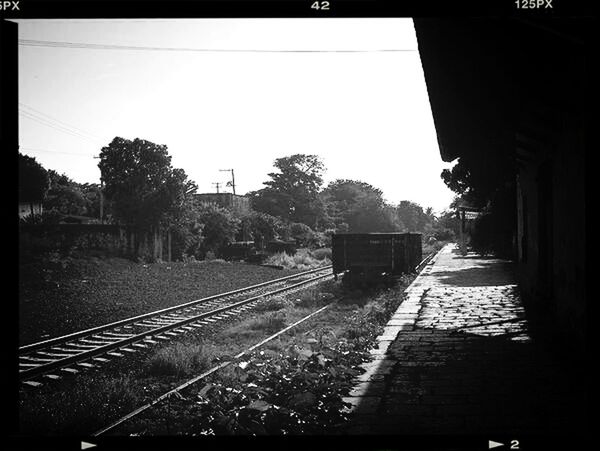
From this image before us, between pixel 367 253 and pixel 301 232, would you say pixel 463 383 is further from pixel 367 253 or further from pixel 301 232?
pixel 367 253

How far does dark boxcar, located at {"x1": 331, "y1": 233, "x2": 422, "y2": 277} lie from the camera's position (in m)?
14.8

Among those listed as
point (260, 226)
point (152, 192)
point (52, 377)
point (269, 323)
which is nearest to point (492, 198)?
point (260, 226)

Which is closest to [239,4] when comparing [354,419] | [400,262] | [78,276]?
[354,419]

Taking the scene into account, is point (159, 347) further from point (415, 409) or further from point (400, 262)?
point (400, 262)

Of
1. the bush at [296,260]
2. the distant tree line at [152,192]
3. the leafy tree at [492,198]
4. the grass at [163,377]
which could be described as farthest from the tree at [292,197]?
the bush at [296,260]

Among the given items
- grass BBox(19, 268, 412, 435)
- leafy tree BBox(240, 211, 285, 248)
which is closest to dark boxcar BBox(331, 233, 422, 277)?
leafy tree BBox(240, 211, 285, 248)

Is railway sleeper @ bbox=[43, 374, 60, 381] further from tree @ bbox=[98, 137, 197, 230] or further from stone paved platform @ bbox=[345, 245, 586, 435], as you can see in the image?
stone paved platform @ bbox=[345, 245, 586, 435]

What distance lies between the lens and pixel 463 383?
4.20 m

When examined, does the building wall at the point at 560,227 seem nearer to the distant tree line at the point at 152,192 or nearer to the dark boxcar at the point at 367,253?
the distant tree line at the point at 152,192

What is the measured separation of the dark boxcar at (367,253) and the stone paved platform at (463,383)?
686cm

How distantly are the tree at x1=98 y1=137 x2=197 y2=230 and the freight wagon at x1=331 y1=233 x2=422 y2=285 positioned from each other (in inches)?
325

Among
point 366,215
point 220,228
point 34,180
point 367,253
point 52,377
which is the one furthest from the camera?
point 366,215

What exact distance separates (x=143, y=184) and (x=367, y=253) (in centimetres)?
975

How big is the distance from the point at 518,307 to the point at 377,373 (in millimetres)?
5102
